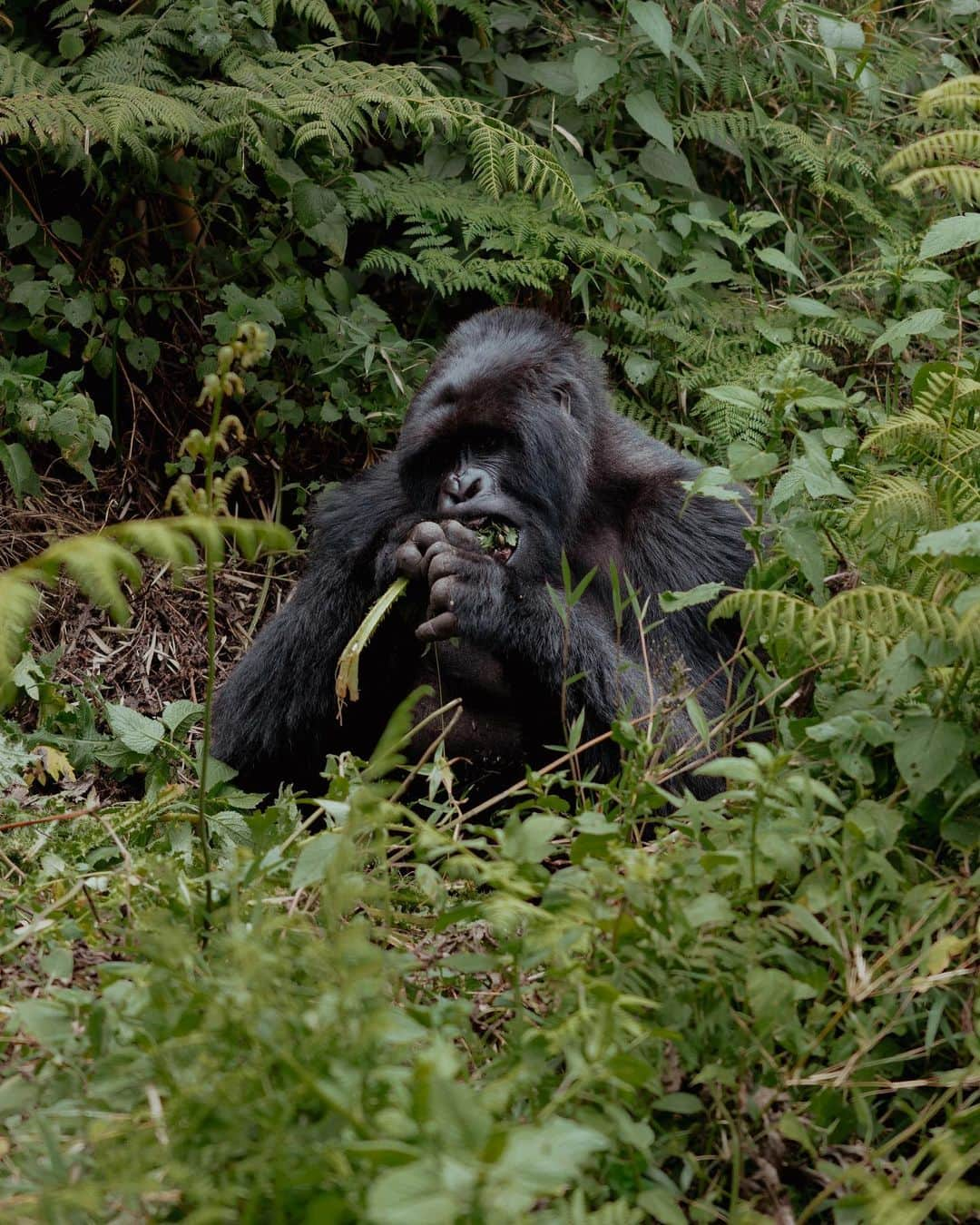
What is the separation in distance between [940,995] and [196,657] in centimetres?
327

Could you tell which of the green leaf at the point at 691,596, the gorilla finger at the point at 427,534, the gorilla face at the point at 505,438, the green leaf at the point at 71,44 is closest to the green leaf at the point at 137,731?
the gorilla finger at the point at 427,534

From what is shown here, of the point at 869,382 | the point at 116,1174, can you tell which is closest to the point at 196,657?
the point at 869,382

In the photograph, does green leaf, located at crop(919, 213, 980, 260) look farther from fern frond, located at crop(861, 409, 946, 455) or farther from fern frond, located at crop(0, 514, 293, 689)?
fern frond, located at crop(0, 514, 293, 689)

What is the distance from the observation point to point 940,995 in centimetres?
208

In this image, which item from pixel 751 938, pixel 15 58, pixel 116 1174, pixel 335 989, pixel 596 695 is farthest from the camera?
pixel 15 58

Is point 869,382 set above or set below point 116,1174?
below

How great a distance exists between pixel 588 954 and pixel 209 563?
772 millimetres

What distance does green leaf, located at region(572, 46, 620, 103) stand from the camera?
5.00 meters

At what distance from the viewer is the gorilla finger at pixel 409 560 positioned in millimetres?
3693

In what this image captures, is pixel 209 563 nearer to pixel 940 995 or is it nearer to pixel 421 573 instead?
pixel 940 995

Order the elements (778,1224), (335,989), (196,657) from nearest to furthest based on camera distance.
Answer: (335,989)
(778,1224)
(196,657)

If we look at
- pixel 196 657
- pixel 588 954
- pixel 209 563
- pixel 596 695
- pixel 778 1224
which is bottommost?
pixel 196 657

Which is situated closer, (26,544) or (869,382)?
(26,544)

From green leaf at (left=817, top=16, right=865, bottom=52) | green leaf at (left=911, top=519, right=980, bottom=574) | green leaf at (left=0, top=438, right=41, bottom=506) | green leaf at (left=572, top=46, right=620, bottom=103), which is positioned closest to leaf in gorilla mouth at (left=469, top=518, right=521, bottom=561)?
green leaf at (left=0, top=438, right=41, bottom=506)
